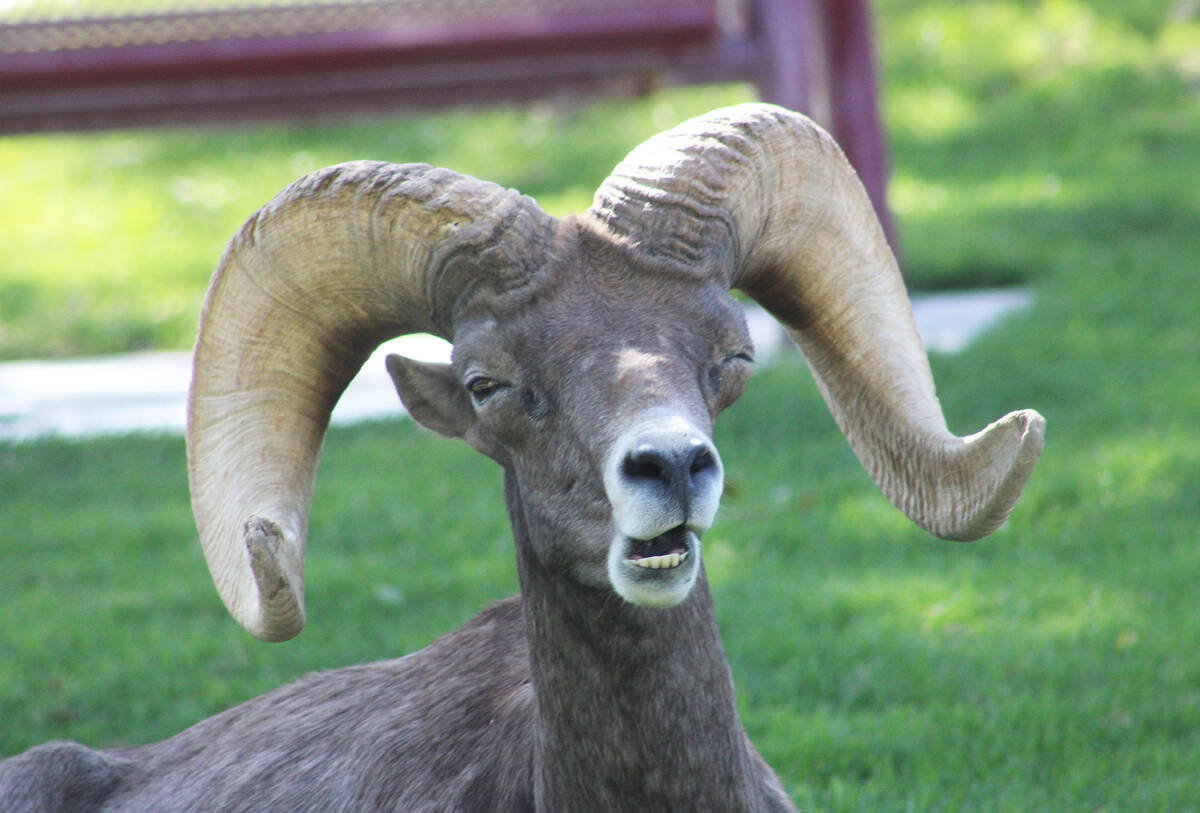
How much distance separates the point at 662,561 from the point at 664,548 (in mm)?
Result: 42

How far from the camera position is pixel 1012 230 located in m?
11.5

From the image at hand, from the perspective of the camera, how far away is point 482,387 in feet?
9.76

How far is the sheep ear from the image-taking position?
326 cm

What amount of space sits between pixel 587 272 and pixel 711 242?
0.94 ft

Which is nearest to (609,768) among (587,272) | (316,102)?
(587,272)

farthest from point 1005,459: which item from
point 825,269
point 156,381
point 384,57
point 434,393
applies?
point 156,381

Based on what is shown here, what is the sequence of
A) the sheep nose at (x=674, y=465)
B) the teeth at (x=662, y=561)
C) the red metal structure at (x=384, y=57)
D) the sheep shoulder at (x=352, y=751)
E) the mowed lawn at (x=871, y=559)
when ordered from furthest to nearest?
the red metal structure at (x=384, y=57), the mowed lawn at (x=871, y=559), the sheep shoulder at (x=352, y=751), the teeth at (x=662, y=561), the sheep nose at (x=674, y=465)

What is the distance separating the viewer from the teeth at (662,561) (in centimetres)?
262

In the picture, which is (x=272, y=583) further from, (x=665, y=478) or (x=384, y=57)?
(x=384, y=57)

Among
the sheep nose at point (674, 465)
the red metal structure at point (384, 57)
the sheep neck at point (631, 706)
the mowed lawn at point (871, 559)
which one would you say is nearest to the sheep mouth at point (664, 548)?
the sheep nose at point (674, 465)

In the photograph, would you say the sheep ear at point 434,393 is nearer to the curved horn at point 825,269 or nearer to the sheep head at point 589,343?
the sheep head at point 589,343

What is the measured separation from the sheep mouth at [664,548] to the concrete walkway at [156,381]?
5420 millimetres

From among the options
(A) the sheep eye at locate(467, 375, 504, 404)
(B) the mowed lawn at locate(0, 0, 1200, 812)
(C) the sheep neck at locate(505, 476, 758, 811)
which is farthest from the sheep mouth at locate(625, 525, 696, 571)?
(B) the mowed lawn at locate(0, 0, 1200, 812)

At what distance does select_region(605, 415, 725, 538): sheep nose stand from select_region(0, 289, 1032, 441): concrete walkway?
550cm
